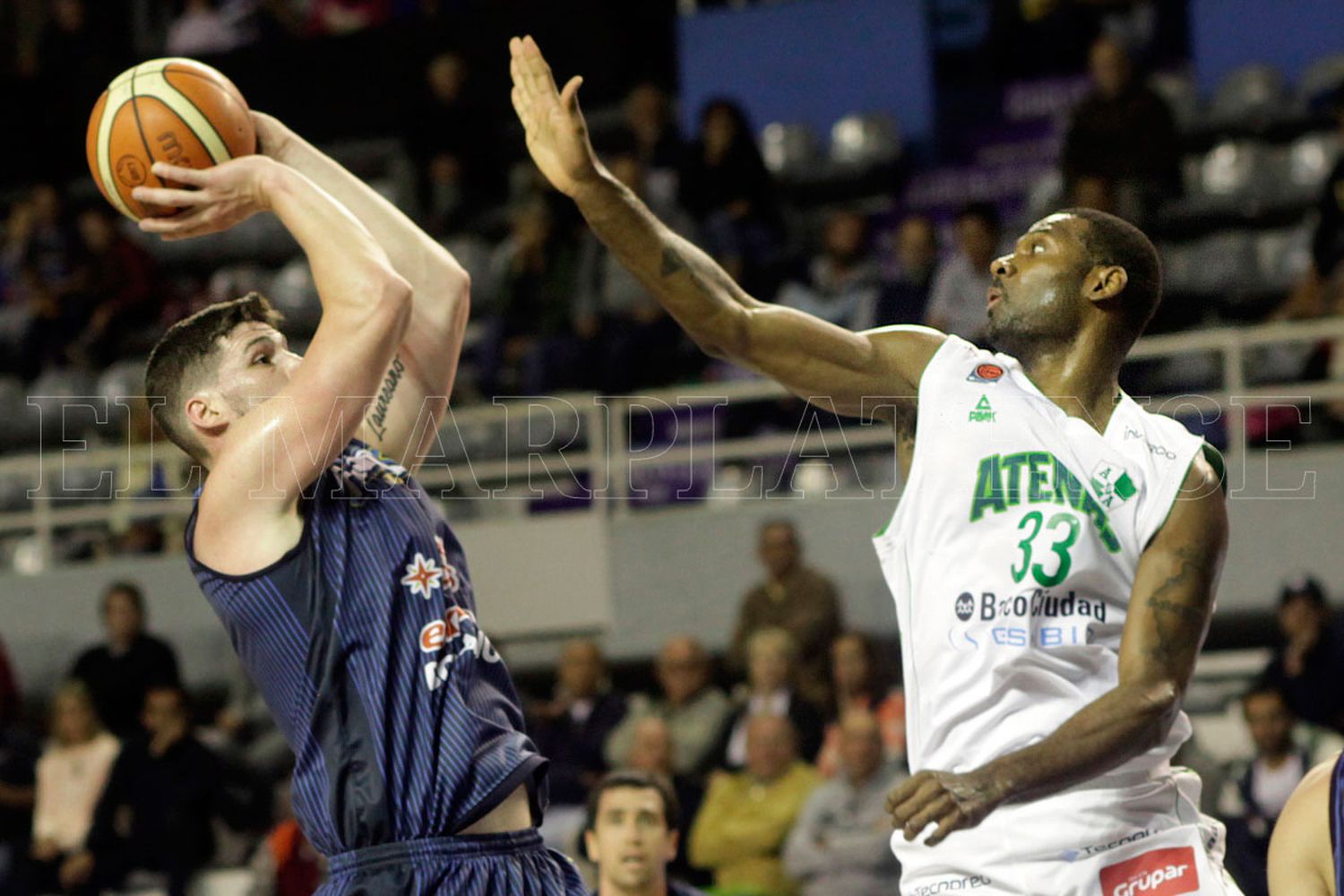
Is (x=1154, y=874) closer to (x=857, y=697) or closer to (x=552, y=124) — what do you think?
(x=552, y=124)

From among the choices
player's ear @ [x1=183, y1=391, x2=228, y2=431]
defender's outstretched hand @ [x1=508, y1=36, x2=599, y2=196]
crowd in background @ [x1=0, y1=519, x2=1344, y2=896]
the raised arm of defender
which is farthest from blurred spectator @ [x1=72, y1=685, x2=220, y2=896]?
defender's outstretched hand @ [x1=508, y1=36, x2=599, y2=196]

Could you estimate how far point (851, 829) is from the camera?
7992 mm

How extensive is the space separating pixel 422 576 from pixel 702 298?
87 centimetres

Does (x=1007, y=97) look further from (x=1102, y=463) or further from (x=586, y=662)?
(x=1102, y=463)

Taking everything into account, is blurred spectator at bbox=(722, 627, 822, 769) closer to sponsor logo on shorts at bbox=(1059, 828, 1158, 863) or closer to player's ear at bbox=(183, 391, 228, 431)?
sponsor logo on shorts at bbox=(1059, 828, 1158, 863)

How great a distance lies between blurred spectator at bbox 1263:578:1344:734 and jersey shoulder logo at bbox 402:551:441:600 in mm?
5219

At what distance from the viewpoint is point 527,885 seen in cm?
389

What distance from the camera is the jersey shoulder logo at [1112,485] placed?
3848mm

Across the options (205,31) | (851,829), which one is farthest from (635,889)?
(205,31)

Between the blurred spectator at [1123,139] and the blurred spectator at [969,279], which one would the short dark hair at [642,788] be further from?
the blurred spectator at [1123,139]

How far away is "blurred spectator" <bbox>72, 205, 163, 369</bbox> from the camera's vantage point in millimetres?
13195

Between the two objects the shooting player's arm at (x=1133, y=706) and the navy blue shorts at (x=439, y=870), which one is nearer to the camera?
the shooting player's arm at (x=1133, y=706)

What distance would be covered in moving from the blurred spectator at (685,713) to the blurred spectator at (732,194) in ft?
8.64

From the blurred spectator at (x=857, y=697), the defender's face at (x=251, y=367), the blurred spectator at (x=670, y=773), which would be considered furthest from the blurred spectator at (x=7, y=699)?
the defender's face at (x=251, y=367)
